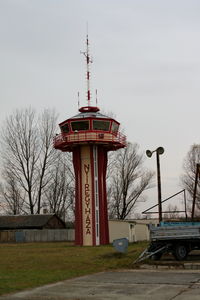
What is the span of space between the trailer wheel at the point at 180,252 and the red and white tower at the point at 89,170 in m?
20.8

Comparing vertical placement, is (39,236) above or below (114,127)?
below

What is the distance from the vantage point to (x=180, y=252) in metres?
21.1

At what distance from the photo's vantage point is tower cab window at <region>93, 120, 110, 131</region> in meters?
42.1

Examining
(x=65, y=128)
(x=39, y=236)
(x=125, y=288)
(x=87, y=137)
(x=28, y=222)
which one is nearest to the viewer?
(x=125, y=288)

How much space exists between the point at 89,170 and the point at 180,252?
71.9ft

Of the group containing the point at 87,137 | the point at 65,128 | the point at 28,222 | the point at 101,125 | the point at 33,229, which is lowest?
the point at 33,229

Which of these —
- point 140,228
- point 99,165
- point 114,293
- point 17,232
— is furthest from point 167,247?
point 17,232

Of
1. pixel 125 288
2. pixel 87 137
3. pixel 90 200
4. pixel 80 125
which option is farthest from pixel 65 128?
pixel 125 288

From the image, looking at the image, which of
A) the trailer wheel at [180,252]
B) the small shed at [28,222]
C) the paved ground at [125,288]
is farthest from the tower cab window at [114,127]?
the paved ground at [125,288]

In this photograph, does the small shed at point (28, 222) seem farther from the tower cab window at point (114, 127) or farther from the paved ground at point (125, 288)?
the paved ground at point (125, 288)

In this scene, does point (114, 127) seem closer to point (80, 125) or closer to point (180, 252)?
point (80, 125)

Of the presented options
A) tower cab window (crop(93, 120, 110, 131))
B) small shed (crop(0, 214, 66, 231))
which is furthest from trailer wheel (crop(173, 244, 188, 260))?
small shed (crop(0, 214, 66, 231))

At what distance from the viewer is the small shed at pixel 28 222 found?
6094cm

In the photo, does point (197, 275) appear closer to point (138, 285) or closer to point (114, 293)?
point (138, 285)
